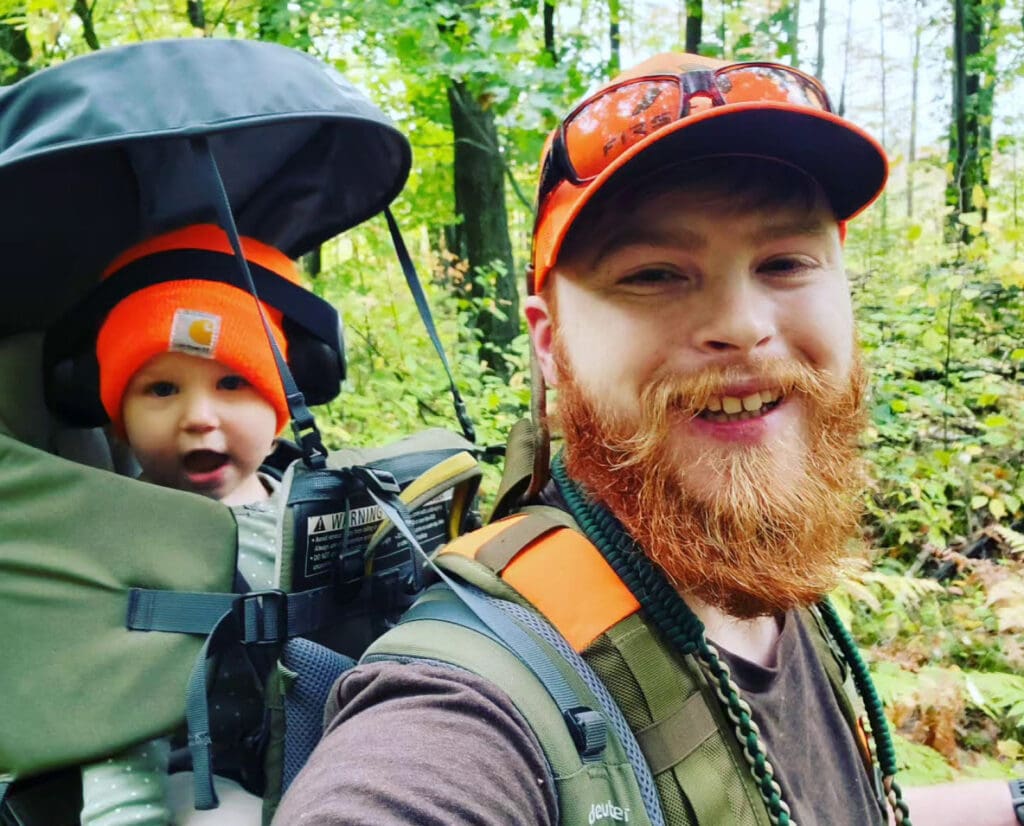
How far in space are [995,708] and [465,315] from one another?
487 cm

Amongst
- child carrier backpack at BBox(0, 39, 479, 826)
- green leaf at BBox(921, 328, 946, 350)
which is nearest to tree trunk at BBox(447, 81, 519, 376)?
green leaf at BBox(921, 328, 946, 350)

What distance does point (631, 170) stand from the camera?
1355mm

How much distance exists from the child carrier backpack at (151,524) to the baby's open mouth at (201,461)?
0.29m

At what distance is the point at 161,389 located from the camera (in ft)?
6.91

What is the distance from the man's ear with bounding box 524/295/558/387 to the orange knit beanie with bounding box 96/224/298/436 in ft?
2.35

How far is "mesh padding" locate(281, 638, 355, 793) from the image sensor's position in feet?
4.94

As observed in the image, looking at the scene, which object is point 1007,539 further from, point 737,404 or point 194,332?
point 194,332

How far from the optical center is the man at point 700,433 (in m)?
1.26

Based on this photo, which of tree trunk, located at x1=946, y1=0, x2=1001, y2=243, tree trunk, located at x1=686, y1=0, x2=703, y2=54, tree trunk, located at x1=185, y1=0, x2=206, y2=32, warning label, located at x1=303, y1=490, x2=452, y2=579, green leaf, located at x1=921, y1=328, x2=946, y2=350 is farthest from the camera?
tree trunk, located at x1=946, y1=0, x2=1001, y2=243

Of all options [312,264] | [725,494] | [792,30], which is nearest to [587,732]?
[725,494]

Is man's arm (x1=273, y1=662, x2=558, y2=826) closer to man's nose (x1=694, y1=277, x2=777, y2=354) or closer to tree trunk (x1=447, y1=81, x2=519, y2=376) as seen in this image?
man's nose (x1=694, y1=277, x2=777, y2=354)

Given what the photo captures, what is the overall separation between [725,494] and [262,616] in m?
1.01

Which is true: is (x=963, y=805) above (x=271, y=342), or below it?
below

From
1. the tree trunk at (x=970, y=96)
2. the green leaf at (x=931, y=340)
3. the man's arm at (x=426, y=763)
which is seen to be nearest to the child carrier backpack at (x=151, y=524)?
the man's arm at (x=426, y=763)
